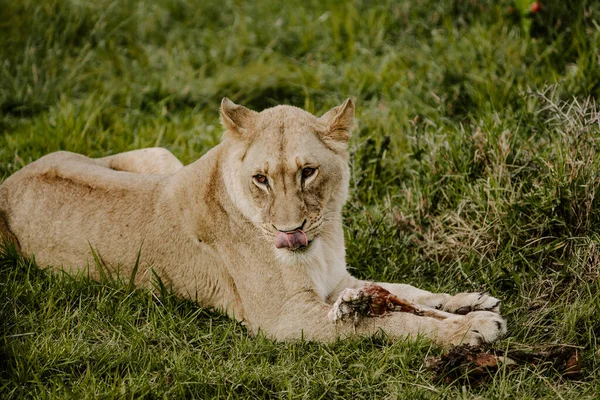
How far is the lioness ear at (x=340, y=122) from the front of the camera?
445 centimetres

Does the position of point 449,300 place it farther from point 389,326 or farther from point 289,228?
point 289,228

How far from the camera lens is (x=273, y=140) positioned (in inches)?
169

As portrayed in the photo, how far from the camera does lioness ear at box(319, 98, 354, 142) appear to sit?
445cm

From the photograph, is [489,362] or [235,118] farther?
[235,118]

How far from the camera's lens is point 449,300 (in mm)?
4531

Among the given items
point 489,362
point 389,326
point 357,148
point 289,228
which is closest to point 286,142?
point 289,228

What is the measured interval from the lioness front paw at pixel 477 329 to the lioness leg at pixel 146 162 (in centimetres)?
233

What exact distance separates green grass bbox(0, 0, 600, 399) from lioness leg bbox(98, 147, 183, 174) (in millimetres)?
678

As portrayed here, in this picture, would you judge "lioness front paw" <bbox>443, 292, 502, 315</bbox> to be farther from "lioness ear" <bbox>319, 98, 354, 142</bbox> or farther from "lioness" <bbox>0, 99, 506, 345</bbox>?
"lioness ear" <bbox>319, 98, 354, 142</bbox>

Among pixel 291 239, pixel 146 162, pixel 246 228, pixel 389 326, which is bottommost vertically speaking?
pixel 389 326

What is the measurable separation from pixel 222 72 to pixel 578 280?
4121 millimetres

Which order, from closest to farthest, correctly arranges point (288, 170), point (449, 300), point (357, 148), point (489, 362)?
point (489, 362) → point (288, 170) → point (449, 300) → point (357, 148)

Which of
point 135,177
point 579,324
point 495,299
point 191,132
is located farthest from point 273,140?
point 191,132

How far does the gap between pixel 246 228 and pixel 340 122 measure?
0.80 meters
